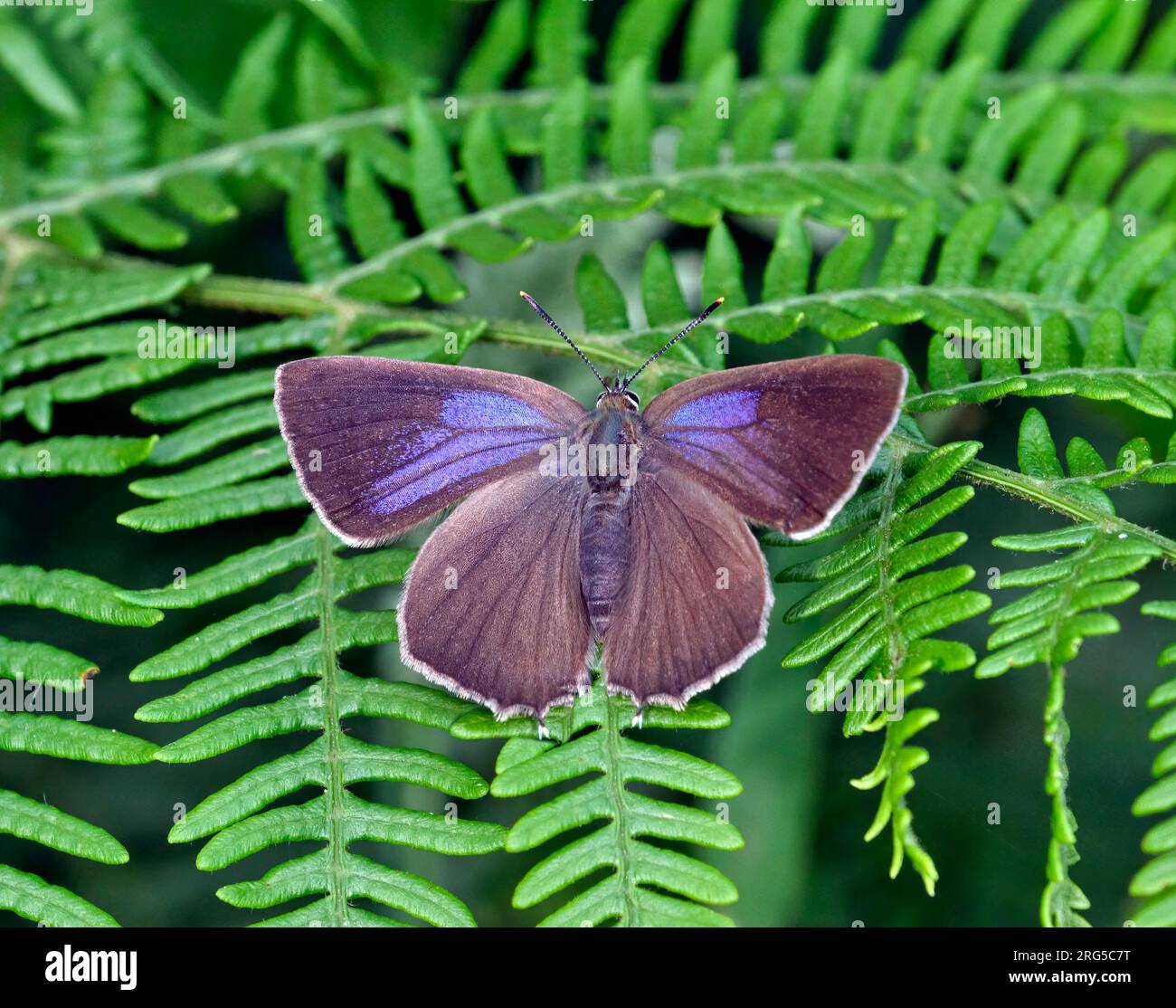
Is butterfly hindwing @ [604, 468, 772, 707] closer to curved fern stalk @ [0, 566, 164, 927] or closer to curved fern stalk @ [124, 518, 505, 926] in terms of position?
curved fern stalk @ [124, 518, 505, 926]

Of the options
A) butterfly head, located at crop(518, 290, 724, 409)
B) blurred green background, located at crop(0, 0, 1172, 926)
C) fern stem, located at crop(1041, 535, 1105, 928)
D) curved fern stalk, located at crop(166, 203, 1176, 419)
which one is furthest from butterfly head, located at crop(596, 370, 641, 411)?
fern stem, located at crop(1041, 535, 1105, 928)

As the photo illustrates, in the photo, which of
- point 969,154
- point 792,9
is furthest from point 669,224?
point 969,154

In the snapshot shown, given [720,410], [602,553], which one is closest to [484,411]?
[602,553]

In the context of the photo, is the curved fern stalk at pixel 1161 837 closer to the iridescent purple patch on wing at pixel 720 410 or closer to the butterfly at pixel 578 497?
the butterfly at pixel 578 497
